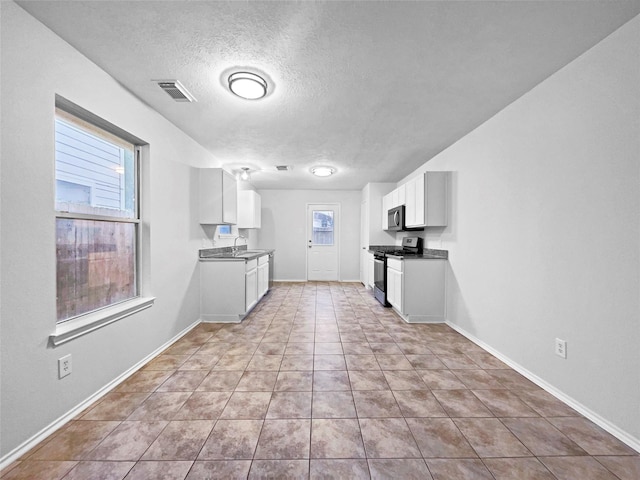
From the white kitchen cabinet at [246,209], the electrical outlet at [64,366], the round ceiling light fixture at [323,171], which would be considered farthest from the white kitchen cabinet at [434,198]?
the electrical outlet at [64,366]

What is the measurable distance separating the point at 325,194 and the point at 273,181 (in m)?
1.60

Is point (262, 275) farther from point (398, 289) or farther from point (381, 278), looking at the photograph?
point (398, 289)

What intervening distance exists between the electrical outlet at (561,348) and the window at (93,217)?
347cm

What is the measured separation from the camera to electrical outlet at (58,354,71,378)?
1.60 m

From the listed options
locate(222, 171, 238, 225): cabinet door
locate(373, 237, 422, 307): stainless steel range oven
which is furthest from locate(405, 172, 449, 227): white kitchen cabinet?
locate(222, 171, 238, 225): cabinet door

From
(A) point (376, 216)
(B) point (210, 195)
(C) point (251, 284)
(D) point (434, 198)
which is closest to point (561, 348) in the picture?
(D) point (434, 198)

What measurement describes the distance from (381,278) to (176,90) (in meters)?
3.78

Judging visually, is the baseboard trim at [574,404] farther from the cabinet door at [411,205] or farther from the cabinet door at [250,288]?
the cabinet door at [250,288]

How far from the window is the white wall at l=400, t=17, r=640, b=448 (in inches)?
135

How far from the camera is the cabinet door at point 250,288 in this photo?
364 centimetres

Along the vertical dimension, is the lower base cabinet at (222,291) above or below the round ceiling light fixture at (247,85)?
below

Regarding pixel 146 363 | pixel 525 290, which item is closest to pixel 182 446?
pixel 146 363

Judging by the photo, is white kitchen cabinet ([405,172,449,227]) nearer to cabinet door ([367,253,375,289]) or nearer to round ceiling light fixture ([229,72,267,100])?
cabinet door ([367,253,375,289])

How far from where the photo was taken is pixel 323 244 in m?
6.90
